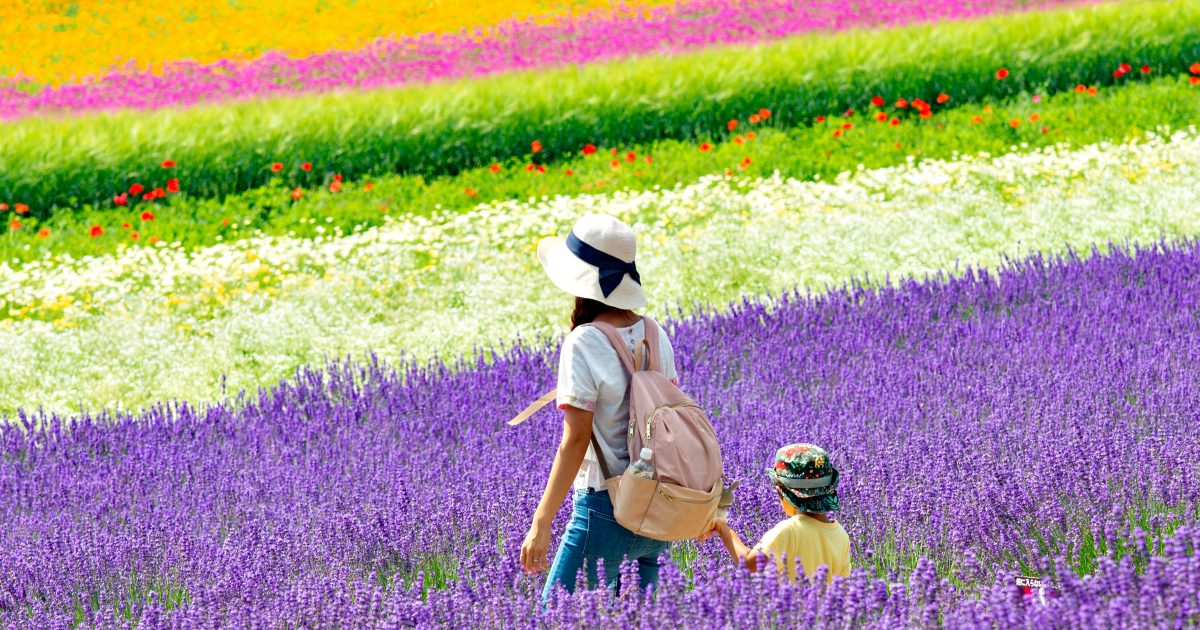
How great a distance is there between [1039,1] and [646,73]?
6.28 m

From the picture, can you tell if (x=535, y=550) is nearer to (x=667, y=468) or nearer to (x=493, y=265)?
(x=667, y=468)

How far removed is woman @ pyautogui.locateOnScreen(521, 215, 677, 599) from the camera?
10.5 feet

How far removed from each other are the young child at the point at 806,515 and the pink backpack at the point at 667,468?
0.19 meters

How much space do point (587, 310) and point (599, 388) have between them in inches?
8.1

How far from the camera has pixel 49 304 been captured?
33.8 feet

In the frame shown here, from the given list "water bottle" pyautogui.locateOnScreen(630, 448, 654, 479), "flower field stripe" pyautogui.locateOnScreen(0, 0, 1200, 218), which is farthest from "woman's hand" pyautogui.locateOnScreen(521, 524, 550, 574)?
"flower field stripe" pyautogui.locateOnScreen(0, 0, 1200, 218)

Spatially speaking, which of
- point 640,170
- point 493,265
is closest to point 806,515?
point 493,265

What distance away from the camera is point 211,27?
2202cm

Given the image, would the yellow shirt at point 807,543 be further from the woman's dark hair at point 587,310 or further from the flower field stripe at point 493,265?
the flower field stripe at point 493,265

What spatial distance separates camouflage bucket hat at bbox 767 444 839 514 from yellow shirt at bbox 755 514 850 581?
0.04 m

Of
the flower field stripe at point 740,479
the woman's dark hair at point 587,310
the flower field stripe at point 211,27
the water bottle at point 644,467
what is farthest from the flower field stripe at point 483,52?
the water bottle at point 644,467

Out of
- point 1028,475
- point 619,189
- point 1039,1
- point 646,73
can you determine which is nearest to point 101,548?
point 1028,475

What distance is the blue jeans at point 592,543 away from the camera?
3.30 m

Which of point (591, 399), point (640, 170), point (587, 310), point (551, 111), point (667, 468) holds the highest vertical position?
point (587, 310)
